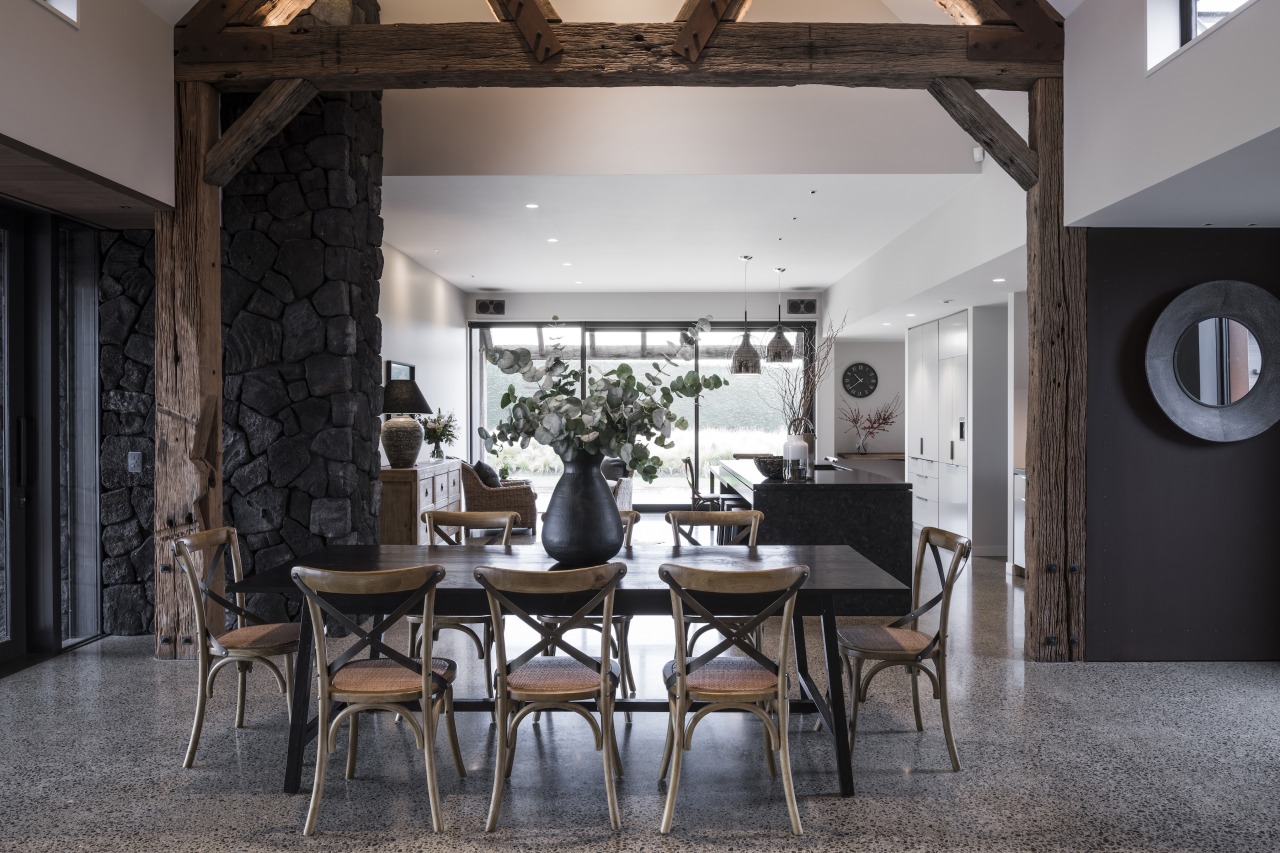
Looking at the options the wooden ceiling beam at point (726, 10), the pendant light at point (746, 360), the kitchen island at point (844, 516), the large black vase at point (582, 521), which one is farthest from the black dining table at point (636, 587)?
the pendant light at point (746, 360)

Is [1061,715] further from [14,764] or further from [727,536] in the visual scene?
[14,764]

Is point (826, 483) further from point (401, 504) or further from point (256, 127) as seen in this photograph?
point (256, 127)

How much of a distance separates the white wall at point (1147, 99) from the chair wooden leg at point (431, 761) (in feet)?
11.5

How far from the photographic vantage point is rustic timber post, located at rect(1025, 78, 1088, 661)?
458 centimetres

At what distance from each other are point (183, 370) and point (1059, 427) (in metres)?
4.52

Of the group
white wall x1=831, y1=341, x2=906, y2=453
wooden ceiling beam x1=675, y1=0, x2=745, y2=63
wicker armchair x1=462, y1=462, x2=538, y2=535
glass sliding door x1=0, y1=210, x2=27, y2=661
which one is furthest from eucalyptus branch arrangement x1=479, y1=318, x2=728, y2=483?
white wall x1=831, y1=341, x2=906, y2=453

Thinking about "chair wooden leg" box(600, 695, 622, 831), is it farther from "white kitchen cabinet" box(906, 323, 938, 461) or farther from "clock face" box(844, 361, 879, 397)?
"clock face" box(844, 361, 879, 397)

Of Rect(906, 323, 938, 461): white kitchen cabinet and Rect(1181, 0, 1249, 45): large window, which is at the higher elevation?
Rect(1181, 0, 1249, 45): large window

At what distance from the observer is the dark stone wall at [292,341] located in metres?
4.93

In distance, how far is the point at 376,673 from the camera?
288 cm

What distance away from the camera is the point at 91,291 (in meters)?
4.89

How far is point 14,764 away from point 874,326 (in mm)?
8792

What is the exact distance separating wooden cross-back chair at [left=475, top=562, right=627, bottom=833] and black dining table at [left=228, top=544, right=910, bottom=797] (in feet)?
0.46

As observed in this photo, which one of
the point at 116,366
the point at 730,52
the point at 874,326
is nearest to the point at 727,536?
the point at 730,52
